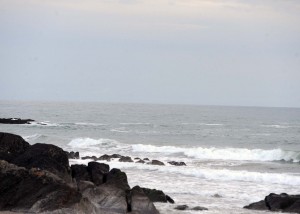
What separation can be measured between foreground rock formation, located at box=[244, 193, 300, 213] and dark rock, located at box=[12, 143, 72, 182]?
7160 millimetres

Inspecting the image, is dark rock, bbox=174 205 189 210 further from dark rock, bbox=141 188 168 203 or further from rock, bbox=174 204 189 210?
dark rock, bbox=141 188 168 203

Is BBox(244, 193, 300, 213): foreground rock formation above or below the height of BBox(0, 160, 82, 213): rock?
below

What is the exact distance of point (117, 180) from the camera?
20594mm

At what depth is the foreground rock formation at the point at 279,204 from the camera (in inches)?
816

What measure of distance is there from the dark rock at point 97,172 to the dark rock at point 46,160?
4.65 feet

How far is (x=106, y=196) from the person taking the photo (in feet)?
63.5

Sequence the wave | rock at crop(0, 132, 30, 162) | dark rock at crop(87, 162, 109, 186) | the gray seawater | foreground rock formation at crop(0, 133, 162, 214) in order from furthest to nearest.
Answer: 1. the wave
2. the gray seawater
3. rock at crop(0, 132, 30, 162)
4. dark rock at crop(87, 162, 109, 186)
5. foreground rock formation at crop(0, 133, 162, 214)

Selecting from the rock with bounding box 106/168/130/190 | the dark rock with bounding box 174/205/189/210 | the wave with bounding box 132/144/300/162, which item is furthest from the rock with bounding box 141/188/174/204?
the wave with bounding box 132/144/300/162

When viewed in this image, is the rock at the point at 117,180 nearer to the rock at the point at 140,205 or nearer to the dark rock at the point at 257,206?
the rock at the point at 140,205

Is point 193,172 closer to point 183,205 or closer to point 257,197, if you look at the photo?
point 257,197

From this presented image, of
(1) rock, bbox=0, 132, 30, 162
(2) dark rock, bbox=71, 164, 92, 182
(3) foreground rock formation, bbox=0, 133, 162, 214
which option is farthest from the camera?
(1) rock, bbox=0, 132, 30, 162

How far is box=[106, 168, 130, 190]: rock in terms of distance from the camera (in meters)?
20.1

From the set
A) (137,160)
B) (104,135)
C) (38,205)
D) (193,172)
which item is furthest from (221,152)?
(38,205)

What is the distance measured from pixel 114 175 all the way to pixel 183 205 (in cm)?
281
